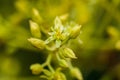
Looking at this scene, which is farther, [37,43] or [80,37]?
[80,37]

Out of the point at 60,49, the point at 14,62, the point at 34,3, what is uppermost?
Answer: the point at 34,3

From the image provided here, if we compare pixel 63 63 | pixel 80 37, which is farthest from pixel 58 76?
pixel 80 37

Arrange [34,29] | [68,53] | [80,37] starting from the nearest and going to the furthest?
[68,53]
[34,29]
[80,37]

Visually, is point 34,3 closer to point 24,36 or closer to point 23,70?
point 24,36

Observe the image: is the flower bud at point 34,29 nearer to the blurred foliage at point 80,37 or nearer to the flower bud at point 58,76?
the flower bud at point 58,76

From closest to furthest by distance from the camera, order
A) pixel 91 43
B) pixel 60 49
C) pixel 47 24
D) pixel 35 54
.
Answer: pixel 60 49 < pixel 47 24 < pixel 91 43 < pixel 35 54

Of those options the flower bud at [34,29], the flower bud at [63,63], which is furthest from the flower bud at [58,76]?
the flower bud at [34,29]

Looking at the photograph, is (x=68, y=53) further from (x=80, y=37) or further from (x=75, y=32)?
(x=80, y=37)

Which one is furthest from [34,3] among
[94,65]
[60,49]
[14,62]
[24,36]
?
[60,49]
